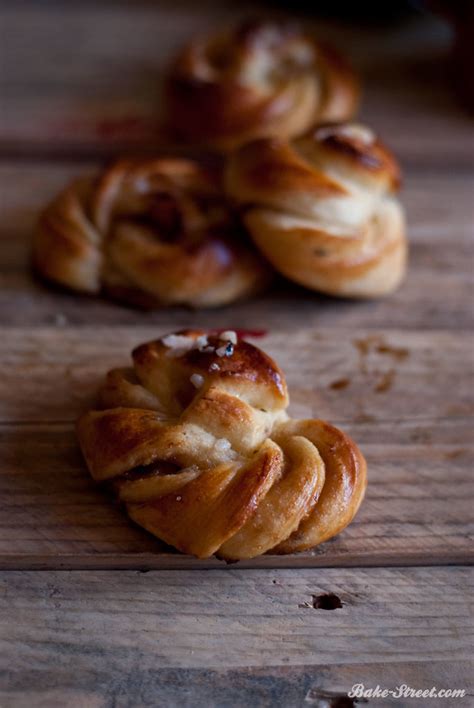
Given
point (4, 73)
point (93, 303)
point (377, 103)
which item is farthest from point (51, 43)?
point (93, 303)

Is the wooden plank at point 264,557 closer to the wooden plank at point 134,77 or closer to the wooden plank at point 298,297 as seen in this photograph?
the wooden plank at point 298,297

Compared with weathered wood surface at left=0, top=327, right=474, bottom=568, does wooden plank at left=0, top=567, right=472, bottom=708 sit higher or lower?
lower

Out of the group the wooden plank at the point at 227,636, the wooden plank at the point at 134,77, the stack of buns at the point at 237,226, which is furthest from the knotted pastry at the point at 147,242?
the wooden plank at the point at 227,636

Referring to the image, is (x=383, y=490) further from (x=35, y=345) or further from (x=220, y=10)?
(x=220, y=10)

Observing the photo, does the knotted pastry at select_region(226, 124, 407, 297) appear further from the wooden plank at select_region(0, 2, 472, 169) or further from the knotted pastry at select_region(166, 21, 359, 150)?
the wooden plank at select_region(0, 2, 472, 169)

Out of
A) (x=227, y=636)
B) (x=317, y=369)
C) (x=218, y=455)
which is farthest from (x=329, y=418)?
(x=227, y=636)

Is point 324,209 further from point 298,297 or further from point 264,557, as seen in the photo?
point 264,557

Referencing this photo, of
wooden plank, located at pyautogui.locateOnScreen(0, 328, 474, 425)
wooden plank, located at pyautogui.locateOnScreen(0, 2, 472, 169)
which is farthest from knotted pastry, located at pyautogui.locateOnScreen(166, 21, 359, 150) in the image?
wooden plank, located at pyautogui.locateOnScreen(0, 328, 474, 425)
